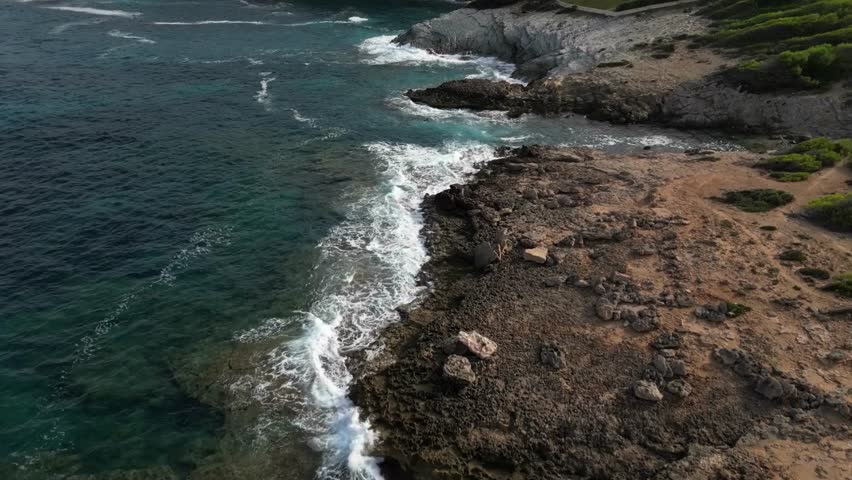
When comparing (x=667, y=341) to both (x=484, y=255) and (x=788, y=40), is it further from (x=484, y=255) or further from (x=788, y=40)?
(x=788, y=40)

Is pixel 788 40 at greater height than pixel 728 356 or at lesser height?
greater

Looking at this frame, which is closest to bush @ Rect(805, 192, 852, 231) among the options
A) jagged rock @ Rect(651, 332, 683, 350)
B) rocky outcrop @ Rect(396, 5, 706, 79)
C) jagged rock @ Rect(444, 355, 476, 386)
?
jagged rock @ Rect(651, 332, 683, 350)

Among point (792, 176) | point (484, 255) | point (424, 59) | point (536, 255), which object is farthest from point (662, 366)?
point (424, 59)

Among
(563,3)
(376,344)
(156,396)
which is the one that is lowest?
(156,396)

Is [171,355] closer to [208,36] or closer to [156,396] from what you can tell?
[156,396]

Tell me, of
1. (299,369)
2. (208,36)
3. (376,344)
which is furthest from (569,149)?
(208,36)

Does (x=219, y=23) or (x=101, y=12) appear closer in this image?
(x=219, y=23)
